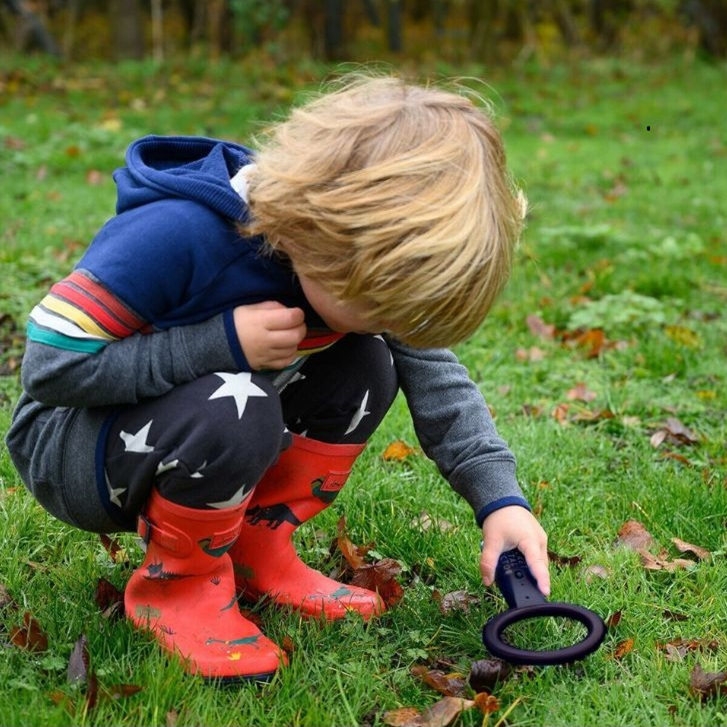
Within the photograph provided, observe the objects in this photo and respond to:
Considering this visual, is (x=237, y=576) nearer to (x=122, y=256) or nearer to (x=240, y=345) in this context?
(x=240, y=345)

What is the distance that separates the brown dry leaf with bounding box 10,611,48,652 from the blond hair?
31.9 inches

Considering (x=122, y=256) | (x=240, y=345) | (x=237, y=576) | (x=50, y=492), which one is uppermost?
(x=122, y=256)

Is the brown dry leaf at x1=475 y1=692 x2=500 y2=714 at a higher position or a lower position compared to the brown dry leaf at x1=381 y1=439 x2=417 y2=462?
higher

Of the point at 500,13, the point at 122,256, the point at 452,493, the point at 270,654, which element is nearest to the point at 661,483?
the point at 452,493

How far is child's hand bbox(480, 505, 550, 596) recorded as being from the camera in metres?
1.88

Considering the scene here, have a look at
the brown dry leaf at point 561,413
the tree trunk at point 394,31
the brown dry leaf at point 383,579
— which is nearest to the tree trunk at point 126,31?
the tree trunk at point 394,31

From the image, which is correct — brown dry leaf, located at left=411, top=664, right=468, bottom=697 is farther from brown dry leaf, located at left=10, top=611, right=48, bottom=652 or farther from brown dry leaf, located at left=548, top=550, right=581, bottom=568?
brown dry leaf, located at left=10, top=611, right=48, bottom=652

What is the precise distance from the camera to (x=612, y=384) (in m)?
3.47

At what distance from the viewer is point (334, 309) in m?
1.65

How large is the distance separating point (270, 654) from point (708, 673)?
2.48 feet

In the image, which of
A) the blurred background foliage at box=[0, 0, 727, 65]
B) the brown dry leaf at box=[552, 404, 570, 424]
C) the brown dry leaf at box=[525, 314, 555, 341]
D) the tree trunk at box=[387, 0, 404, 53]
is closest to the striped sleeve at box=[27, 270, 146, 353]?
the brown dry leaf at box=[552, 404, 570, 424]

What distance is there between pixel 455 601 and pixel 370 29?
17.1 metres

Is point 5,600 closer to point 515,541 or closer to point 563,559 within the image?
point 515,541

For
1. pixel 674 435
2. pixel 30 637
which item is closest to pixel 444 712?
Answer: pixel 30 637
